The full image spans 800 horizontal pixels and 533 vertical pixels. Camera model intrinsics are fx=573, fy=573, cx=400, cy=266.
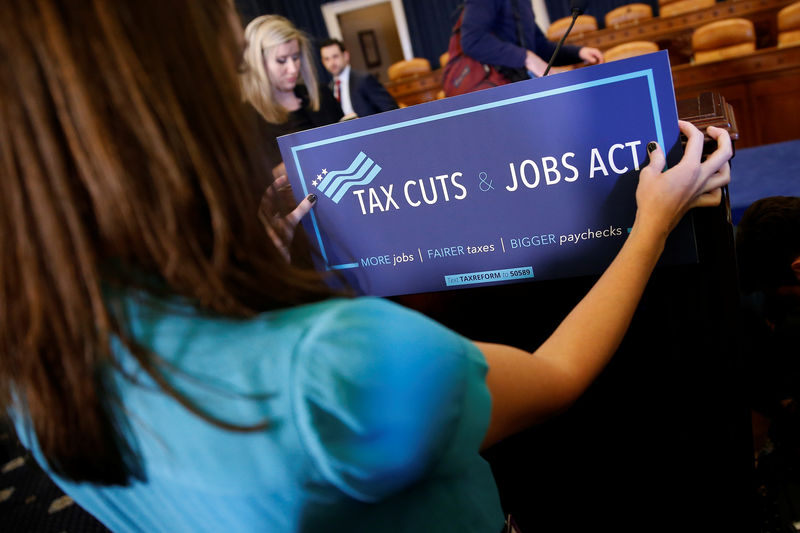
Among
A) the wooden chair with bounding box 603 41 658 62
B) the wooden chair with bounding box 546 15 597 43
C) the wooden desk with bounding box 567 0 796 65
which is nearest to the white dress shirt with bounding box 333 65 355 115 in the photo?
the wooden chair with bounding box 603 41 658 62

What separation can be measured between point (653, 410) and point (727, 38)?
421 cm

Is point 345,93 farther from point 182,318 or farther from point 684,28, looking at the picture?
point 684,28

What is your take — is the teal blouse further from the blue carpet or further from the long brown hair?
the blue carpet

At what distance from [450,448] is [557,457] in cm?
60

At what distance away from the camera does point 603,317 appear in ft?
1.88

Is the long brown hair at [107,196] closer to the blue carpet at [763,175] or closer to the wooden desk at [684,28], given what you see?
the blue carpet at [763,175]

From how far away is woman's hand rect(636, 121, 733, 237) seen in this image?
24.6 inches

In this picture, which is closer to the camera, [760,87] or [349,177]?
[349,177]

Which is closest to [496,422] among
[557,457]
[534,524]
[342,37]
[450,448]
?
[450,448]

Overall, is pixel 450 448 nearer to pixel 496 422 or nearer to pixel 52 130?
pixel 496 422

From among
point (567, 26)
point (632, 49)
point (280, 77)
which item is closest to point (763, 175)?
point (280, 77)

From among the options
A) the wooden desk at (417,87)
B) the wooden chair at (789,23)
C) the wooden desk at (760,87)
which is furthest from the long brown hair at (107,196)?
the wooden desk at (417,87)

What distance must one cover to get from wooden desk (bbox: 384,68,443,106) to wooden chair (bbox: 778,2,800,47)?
2.88 meters

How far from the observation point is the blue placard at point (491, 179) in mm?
659
